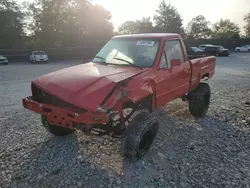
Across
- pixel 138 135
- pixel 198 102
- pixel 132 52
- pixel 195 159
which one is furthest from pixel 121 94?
pixel 198 102

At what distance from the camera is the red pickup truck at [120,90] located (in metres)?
3.71

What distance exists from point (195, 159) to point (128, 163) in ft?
3.91

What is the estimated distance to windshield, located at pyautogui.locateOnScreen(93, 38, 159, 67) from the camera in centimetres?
487

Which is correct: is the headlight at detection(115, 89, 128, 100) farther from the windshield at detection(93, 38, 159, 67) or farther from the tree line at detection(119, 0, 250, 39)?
the tree line at detection(119, 0, 250, 39)

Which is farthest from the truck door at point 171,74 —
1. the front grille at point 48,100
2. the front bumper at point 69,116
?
the front grille at point 48,100

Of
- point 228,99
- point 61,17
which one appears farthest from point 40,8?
point 228,99

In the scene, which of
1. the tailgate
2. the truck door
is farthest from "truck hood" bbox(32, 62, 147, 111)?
the tailgate

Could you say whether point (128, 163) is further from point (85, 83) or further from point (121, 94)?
point (85, 83)

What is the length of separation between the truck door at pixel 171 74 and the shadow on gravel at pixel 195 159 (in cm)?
86

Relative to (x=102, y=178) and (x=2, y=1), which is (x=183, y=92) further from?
(x=2, y=1)

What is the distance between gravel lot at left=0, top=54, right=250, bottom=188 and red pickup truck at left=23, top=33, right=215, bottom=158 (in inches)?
14.2

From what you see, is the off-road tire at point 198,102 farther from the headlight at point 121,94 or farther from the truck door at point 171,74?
the headlight at point 121,94

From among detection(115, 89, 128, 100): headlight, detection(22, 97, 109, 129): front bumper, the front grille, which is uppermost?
detection(115, 89, 128, 100): headlight

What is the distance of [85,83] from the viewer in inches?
153
